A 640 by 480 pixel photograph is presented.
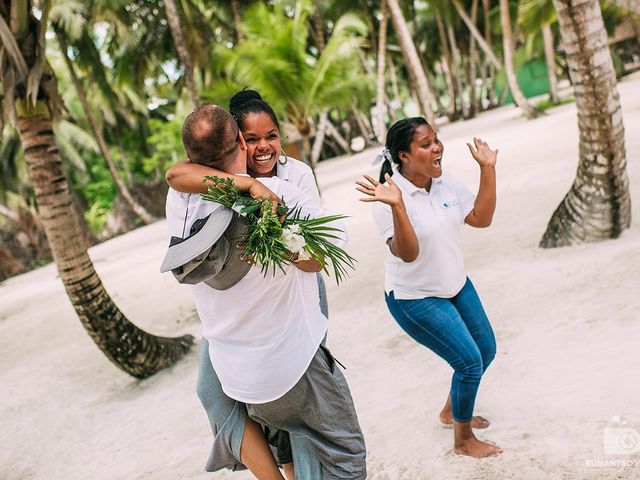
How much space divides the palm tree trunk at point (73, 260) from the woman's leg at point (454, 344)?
3.57 metres

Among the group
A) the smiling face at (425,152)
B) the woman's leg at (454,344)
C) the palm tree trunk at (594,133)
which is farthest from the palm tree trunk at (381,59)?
the woman's leg at (454,344)

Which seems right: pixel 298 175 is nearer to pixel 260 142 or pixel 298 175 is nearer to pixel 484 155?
pixel 260 142

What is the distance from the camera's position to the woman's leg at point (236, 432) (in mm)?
2131

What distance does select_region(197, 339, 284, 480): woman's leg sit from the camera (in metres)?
2.13

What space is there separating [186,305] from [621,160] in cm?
555

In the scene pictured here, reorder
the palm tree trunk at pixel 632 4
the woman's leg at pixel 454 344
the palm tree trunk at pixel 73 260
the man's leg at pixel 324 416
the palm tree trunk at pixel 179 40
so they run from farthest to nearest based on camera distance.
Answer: the palm tree trunk at pixel 179 40 < the palm tree trunk at pixel 632 4 < the palm tree trunk at pixel 73 260 < the woman's leg at pixel 454 344 < the man's leg at pixel 324 416

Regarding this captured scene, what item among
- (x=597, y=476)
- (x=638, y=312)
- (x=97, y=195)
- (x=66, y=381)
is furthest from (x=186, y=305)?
(x=97, y=195)

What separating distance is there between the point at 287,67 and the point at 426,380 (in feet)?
43.3

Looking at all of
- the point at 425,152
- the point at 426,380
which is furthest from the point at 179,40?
the point at 425,152

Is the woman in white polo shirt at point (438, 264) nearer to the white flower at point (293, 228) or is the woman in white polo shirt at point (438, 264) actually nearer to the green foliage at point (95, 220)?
the white flower at point (293, 228)

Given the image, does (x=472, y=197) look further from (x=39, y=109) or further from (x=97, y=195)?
(x=97, y=195)

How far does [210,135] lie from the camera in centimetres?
183

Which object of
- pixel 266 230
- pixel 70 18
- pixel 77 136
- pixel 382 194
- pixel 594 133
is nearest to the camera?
pixel 266 230

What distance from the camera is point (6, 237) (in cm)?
2061
